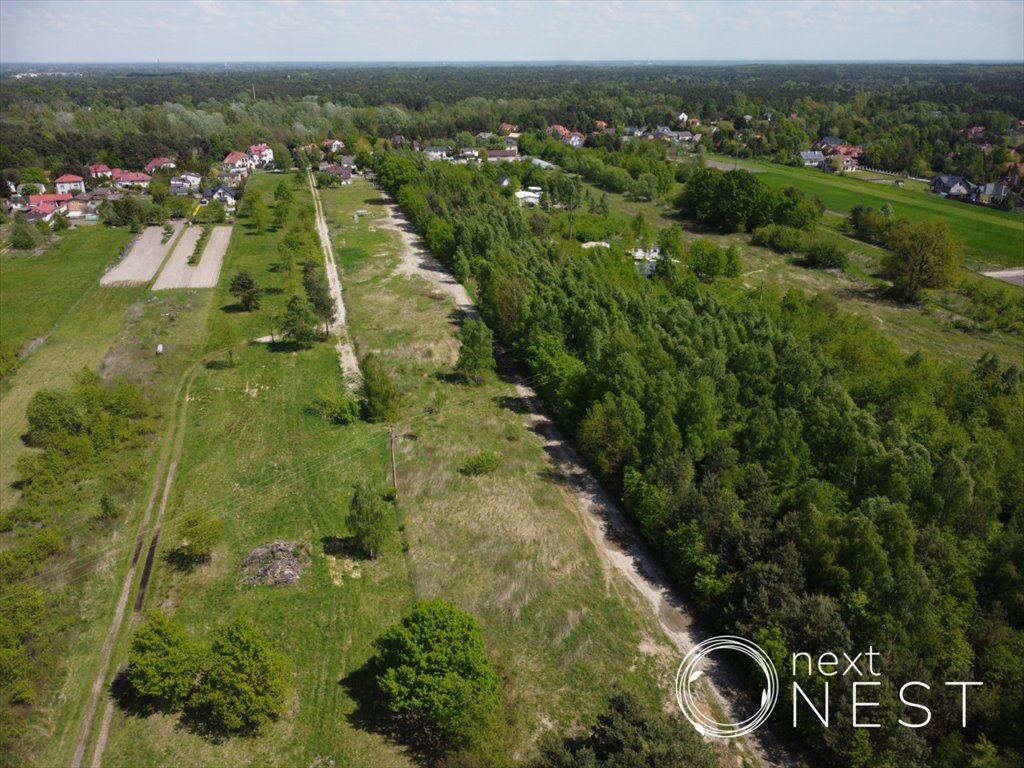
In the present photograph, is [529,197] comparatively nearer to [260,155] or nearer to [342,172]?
[342,172]

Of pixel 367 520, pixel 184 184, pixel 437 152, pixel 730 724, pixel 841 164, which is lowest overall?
pixel 730 724

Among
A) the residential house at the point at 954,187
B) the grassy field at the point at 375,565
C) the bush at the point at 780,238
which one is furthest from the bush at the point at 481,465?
the residential house at the point at 954,187

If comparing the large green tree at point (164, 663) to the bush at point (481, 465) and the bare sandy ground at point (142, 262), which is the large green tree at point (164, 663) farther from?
the bare sandy ground at point (142, 262)

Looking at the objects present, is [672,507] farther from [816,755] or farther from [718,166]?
[718,166]

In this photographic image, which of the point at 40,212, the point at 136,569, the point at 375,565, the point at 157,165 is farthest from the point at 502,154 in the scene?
the point at 136,569

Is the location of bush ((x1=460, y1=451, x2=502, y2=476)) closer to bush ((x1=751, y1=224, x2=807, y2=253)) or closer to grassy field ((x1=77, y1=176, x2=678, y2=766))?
grassy field ((x1=77, y1=176, x2=678, y2=766))

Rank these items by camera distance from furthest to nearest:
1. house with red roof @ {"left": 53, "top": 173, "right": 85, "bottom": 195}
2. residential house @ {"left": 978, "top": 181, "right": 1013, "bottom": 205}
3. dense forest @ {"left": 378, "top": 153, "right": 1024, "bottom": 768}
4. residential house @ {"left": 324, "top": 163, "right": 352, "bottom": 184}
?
residential house @ {"left": 324, "top": 163, "right": 352, "bottom": 184}, house with red roof @ {"left": 53, "top": 173, "right": 85, "bottom": 195}, residential house @ {"left": 978, "top": 181, "right": 1013, "bottom": 205}, dense forest @ {"left": 378, "top": 153, "right": 1024, "bottom": 768}

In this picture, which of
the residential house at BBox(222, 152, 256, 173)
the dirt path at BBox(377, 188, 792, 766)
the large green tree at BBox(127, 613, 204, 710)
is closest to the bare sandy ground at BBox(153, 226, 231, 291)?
the dirt path at BBox(377, 188, 792, 766)
